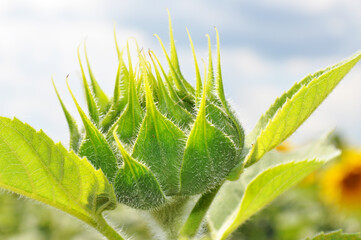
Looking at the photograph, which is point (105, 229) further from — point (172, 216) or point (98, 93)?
point (98, 93)

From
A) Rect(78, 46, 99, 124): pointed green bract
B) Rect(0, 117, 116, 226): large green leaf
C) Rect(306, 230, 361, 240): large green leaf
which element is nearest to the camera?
Rect(0, 117, 116, 226): large green leaf

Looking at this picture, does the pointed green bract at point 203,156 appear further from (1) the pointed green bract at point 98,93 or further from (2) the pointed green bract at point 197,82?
(1) the pointed green bract at point 98,93

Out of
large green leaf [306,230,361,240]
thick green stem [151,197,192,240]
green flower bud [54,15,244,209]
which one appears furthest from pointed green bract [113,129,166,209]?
large green leaf [306,230,361,240]

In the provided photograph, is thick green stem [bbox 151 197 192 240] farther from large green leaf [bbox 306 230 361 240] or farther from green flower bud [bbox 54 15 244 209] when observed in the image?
large green leaf [bbox 306 230 361 240]

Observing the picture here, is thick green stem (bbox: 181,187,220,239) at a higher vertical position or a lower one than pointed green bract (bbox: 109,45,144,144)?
lower

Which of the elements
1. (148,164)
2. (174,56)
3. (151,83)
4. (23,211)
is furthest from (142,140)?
(23,211)

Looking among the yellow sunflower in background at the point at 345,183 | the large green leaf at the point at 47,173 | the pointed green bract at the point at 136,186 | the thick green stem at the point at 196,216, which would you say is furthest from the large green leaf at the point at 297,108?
the yellow sunflower in background at the point at 345,183
